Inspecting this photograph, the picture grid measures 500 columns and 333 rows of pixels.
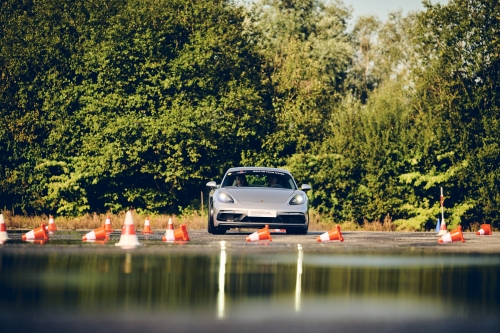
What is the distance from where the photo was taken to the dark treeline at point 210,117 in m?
37.4

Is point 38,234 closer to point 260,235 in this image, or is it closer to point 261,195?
point 260,235

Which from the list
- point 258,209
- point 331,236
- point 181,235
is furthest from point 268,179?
point 181,235

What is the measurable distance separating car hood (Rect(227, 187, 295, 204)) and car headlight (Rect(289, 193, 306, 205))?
0.13m

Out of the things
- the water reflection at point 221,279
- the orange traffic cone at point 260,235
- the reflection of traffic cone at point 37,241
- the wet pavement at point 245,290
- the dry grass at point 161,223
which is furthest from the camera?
the dry grass at point 161,223

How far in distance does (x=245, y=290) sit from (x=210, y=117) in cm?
2962

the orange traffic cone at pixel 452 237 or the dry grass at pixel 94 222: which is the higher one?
the orange traffic cone at pixel 452 237

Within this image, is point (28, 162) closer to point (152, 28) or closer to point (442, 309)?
point (152, 28)

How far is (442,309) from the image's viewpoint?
381 inches

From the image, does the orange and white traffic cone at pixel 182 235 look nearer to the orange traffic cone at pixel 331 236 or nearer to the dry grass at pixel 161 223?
the orange traffic cone at pixel 331 236

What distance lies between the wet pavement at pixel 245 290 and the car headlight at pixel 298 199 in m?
5.30

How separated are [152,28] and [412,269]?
94.5 ft

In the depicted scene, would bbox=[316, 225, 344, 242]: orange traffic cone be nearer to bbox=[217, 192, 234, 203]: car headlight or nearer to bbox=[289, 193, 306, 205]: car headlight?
bbox=[289, 193, 306, 205]: car headlight

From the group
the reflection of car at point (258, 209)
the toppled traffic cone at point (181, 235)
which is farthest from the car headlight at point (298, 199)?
the toppled traffic cone at point (181, 235)

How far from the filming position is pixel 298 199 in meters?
24.1
